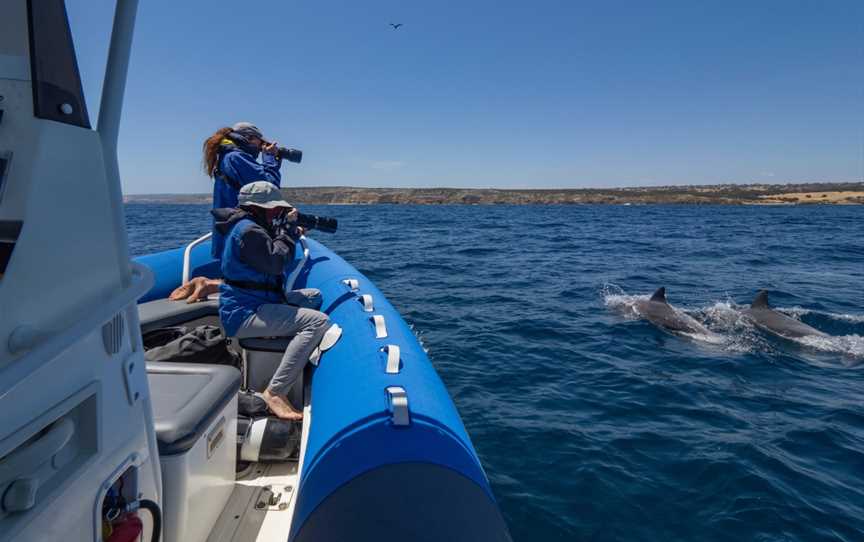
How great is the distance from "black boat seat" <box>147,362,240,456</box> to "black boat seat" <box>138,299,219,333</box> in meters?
1.99

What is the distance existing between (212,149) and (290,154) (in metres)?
0.99

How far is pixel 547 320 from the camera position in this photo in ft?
31.9

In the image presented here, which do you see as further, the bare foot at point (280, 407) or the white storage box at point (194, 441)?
the bare foot at point (280, 407)

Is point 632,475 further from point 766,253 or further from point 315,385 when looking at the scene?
point 766,253

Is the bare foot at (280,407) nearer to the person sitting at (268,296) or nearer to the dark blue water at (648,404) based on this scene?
the person sitting at (268,296)

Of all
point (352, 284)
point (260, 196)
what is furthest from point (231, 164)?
point (352, 284)

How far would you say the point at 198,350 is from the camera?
148 inches

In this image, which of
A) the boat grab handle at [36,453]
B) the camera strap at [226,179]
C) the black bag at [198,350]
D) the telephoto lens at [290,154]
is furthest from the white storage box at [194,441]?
the telephoto lens at [290,154]

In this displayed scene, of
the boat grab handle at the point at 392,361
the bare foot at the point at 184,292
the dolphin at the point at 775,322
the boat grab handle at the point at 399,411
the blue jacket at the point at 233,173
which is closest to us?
the boat grab handle at the point at 399,411

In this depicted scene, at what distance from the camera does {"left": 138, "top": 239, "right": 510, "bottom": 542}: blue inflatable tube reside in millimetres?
2072

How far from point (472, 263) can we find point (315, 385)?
13.5m

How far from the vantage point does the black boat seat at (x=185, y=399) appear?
2.10 meters

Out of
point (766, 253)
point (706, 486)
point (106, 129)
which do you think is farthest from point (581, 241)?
point (106, 129)

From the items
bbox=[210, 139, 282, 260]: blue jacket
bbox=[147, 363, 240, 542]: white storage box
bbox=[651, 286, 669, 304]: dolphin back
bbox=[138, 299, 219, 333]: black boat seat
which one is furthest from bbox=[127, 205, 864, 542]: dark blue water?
bbox=[210, 139, 282, 260]: blue jacket
